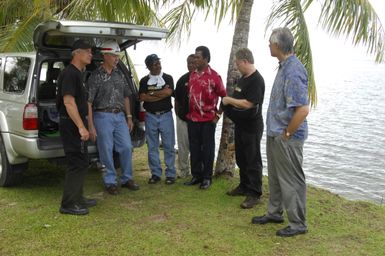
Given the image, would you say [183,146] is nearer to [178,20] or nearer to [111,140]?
[111,140]

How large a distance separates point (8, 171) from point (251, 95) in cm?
338

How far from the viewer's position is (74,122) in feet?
16.5

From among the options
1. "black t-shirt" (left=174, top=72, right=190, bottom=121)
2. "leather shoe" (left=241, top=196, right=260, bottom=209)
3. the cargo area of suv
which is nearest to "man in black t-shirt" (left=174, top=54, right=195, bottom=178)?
"black t-shirt" (left=174, top=72, right=190, bottom=121)

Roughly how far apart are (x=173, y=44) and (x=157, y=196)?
2.54 m

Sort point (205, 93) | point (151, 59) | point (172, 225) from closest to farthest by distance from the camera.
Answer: point (172, 225) < point (205, 93) < point (151, 59)

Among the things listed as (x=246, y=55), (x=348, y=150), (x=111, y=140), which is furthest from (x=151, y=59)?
(x=348, y=150)

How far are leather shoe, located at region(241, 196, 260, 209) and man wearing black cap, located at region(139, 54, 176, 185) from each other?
1.37 metres

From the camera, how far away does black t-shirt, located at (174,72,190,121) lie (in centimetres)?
644

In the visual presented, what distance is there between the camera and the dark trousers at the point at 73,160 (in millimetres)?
5145

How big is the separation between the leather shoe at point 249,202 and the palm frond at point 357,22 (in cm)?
257

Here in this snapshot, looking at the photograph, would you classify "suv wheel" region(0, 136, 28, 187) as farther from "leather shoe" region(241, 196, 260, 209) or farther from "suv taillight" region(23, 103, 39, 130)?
"leather shoe" region(241, 196, 260, 209)

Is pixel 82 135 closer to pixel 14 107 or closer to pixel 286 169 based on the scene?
pixel 14 107

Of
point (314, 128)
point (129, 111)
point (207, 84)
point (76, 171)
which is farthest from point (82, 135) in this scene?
point (314, 128)

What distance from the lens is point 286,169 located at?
4.70 m
